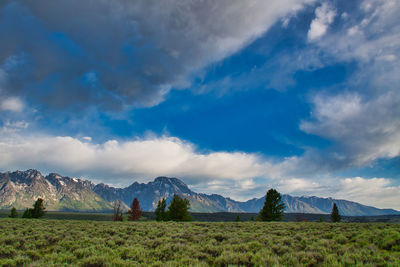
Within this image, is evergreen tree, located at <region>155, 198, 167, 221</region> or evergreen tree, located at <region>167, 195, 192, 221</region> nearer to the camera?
evergreen tree, located at <region>167, 195, 192, 221</region>

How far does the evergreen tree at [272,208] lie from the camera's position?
44.9m

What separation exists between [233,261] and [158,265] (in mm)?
2966

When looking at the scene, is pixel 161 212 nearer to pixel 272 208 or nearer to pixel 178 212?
pixel 178 212

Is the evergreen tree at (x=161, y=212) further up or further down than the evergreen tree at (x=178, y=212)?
further down

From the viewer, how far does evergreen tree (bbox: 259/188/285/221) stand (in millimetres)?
44938

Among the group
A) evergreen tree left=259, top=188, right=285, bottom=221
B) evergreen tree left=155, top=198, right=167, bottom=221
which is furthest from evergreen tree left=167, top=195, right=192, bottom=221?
evergreen tree left=259, top=188, right=285, bottom=221

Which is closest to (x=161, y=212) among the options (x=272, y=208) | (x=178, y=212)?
(x=178, y=212)

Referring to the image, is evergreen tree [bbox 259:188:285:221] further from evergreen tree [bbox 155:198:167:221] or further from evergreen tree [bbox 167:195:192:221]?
evergreen tree [bbox 155:198:167:221]

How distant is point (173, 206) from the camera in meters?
51.2

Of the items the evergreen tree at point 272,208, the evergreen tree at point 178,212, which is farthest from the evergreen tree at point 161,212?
the evergreen tree at point 272,208

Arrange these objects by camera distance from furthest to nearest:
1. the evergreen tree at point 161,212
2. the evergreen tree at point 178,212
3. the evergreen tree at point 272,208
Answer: the evergreen tree at point 161,212
the evergreen tree at point 178,212
the evergreen tree at point 272,208

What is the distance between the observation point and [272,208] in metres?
45.6

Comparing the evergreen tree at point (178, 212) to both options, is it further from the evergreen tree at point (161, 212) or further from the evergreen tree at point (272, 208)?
the evergreen tree at point (272, 208)

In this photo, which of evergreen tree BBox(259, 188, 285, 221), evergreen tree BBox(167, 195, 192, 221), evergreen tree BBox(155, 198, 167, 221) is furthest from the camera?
evergreen tree BBox(155, 198, 167, 221)
